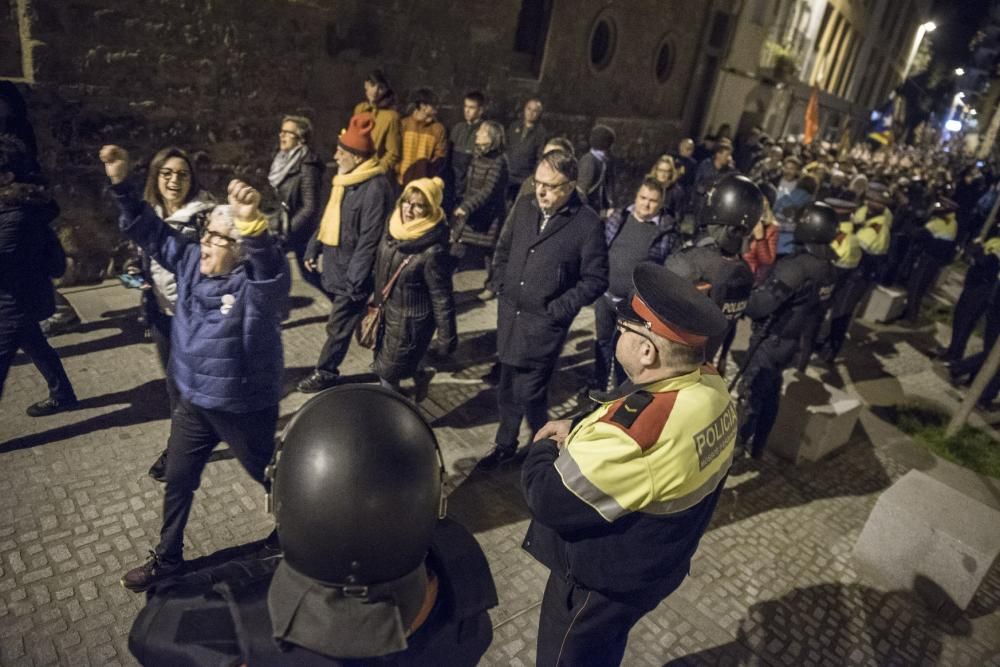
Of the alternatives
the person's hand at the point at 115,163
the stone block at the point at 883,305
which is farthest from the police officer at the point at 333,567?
the stone block at the point at 883,305

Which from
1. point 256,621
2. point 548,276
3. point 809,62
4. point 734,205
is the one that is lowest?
point 256,621

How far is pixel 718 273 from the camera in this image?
15.3 feet

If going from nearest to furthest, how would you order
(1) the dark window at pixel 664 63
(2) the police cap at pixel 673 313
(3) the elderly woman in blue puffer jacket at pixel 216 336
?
(2) the police cap at pixel 673 313, (3) the elderly woman in blue puffer jacket at pixel 216 336, (1) the dark window at pixel 664 63

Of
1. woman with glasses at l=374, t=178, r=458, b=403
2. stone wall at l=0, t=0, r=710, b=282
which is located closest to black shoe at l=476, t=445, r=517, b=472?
woman with glasses at l=374, t=178, r=458, b=403

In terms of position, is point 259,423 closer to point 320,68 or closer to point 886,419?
point 320,68

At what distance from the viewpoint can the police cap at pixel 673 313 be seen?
2.35m

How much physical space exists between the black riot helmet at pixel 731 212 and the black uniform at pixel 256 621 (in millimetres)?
3508

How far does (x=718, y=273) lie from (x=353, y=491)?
3697mm

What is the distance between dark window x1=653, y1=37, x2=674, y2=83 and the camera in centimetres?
1518

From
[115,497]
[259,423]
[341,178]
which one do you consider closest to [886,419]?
[341,178]

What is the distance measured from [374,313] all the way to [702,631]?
2975mm

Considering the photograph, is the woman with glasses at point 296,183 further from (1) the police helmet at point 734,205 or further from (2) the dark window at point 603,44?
(2) the dark window at point 603,44

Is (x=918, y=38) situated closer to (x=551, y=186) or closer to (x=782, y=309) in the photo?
(x=782, y=309)

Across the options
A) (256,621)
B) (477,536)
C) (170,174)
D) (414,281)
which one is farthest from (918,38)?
(256,621)
